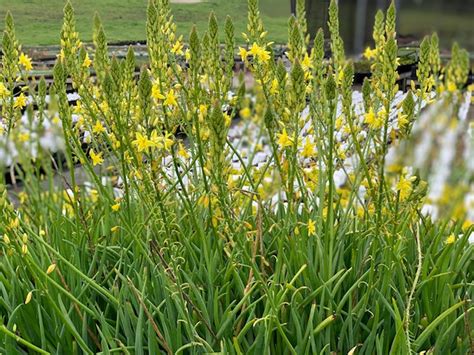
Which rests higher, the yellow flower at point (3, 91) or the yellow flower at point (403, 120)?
the yellow flower at point (3, 91)

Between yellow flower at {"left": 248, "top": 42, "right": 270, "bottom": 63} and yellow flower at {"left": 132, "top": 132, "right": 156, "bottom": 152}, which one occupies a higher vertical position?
yellow flower at {"left": 248, "top": 42, "right": 270, "bottom": 63}

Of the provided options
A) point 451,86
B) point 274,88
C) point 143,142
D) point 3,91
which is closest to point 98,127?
point 3,91

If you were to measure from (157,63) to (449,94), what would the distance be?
0.71m

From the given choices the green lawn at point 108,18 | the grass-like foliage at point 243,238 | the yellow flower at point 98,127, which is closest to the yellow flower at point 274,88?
the grass-like foliage at point 243,238

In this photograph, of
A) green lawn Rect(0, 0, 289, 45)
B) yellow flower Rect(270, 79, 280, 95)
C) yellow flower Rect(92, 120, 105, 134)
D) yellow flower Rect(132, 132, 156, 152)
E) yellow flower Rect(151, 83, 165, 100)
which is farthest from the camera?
green lawn Rect(0, 0, 289, 45)

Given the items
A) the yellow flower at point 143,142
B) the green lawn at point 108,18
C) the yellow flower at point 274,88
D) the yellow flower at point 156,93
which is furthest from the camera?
the green lawn at point 108,18

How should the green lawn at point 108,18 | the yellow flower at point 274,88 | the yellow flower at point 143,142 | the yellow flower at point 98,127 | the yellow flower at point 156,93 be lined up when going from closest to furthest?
the yellow flower at point 143,142 → the yellow flower at point 156,93 → the yellow flower at point 274,88 → the yellow flower at point 98,127 → the green lawn at point 108,18

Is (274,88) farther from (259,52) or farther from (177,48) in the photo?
(177,48)

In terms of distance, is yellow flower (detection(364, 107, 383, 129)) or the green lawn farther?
the green lawn

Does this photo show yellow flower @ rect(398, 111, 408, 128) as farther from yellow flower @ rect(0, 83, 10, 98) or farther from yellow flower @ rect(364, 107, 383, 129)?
yellow flower @ rect(0, 83, 10, 98)

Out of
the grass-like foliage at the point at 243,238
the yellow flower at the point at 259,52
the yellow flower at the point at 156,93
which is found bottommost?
the grass-like foliage at the point at 243,238

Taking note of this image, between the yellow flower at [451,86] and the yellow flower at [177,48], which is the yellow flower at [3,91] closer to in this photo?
the yellow flower at [177,48]

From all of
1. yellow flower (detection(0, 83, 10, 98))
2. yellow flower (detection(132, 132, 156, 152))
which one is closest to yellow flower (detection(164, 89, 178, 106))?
yellow flower (detection(132, 132, 156, 152))

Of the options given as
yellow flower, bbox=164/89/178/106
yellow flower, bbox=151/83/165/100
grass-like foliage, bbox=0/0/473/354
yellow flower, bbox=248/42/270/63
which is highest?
yellow flower, bbox=248/42/270/63
